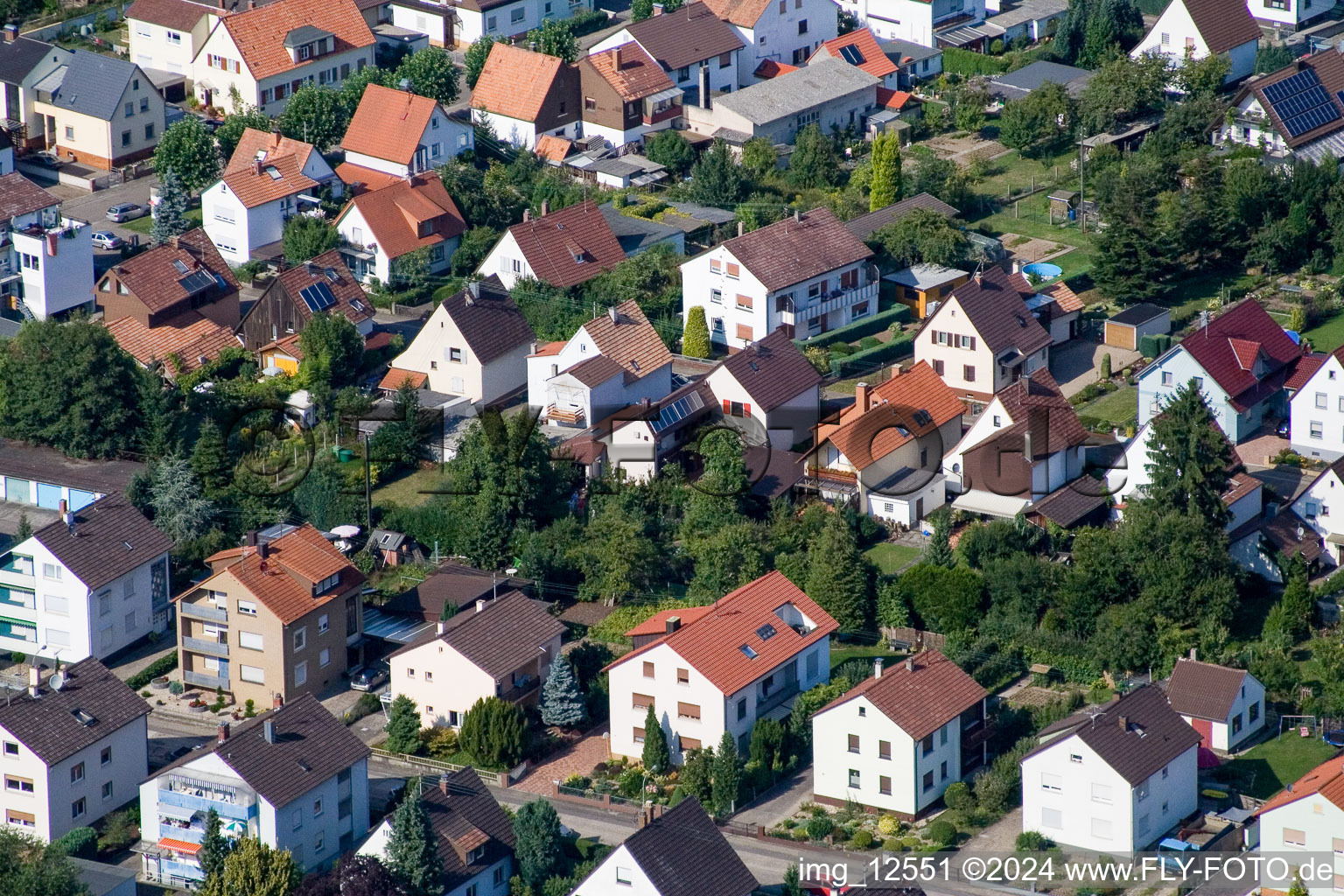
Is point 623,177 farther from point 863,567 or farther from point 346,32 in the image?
point 863,567

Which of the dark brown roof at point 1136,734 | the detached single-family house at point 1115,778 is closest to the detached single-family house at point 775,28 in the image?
the dark brown roof at point 1136,734

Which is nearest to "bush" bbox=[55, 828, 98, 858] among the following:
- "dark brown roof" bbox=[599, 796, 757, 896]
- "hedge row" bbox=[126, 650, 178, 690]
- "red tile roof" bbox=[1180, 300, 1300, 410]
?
"hedge row" bbox=[126, 650, 178, 690]

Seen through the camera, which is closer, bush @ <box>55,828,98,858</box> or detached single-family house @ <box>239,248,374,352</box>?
bush @ <box>55,828,98,858</box>

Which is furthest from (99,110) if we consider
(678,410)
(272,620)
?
(272,620)

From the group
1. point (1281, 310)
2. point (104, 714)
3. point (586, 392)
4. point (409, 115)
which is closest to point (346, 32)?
point (409, 115)

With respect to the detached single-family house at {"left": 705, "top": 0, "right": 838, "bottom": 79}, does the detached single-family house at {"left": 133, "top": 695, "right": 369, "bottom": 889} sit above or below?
below

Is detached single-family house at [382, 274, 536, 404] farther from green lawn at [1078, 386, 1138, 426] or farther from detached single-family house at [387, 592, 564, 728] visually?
green lawn at [1078, 386, 1138, 426]

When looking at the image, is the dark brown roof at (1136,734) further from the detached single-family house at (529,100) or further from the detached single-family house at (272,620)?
the detached single-family house at (529,100)
